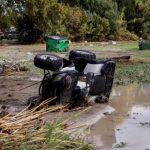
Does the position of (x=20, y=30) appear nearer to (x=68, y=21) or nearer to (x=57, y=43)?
(x=68, y=21)

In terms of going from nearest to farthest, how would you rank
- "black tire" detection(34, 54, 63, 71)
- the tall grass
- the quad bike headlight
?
the tall grass
the quad bike headlight
"black tire" detection(34, 54, 63, 71)

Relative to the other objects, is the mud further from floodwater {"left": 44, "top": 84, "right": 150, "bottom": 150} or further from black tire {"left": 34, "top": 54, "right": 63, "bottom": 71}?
floodwater {"left": 44, "top": 84, "right": 150, "bottom": 150}

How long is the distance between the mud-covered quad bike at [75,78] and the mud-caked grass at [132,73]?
Result: 4144mm

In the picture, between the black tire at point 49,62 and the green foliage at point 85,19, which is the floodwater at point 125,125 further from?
the green foliage at point 85,19

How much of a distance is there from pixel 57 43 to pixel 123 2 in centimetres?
2206

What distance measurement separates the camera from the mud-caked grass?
57.4 ft

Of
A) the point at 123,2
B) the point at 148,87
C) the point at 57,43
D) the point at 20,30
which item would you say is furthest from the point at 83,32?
the point at 148,87

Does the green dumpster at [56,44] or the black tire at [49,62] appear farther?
the green dumpster at [56,44]

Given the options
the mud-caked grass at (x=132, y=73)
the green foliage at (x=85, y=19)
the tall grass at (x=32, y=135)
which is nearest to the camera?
the tall grass at (x=32, y=135)

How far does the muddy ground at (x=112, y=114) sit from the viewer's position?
Result: 29.2 feet

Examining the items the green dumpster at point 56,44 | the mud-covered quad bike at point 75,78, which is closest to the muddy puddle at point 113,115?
the mud-covered quad bike at point 75,78

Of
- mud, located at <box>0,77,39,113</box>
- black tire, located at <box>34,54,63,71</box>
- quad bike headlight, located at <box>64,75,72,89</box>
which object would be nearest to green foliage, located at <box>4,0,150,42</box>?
mud, located at <box>0,77,39,113</box>

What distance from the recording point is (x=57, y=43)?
1291 inches

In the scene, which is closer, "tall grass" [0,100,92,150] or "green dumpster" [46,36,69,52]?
"tall grass" [0,100,92,150]
